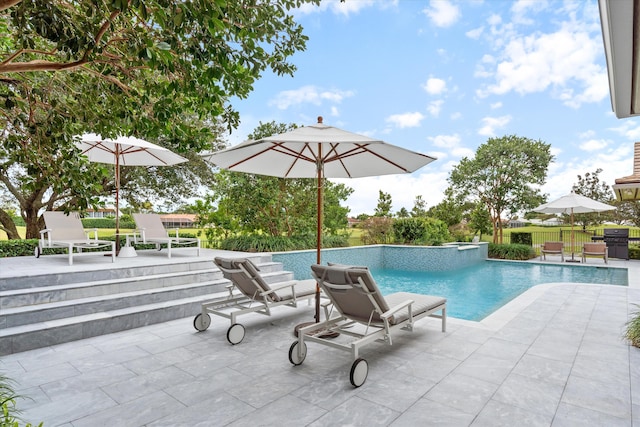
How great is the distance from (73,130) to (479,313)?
761 cm

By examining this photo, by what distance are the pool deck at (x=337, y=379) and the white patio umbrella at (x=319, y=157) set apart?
1.49 m

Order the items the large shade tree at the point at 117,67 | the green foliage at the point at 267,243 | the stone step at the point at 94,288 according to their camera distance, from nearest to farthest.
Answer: the large shade tree at the point at 117,67
the stone step at the point at 94,288
the green foliage at the point at 267,243

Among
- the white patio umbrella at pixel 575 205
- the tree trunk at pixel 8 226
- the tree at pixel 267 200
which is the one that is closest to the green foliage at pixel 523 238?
the white patio umbrella at pixel 575 205

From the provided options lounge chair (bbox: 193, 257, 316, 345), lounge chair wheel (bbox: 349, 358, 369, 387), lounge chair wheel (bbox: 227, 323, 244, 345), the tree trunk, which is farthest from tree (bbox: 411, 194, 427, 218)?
lounge chair wheel (bbox: 349, 358, 369, 387)

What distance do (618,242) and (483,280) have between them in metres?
8.04

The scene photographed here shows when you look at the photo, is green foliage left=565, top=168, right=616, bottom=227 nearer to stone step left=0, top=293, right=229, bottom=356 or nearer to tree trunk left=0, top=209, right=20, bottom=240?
stone step left=0, top=293, right=229, bottom=356

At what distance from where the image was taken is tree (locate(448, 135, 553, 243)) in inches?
699

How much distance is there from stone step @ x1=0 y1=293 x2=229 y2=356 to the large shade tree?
6.88 ft

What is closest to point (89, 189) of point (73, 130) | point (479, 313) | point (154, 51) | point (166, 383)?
point (73, 130)

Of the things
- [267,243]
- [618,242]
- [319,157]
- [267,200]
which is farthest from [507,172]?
[319,157]

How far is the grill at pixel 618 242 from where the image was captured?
14793 millimetres

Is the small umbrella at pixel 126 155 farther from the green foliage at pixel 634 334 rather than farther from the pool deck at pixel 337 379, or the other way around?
the green foliage at pixel 634 334

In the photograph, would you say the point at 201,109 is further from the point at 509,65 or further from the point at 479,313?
the point at 509,65

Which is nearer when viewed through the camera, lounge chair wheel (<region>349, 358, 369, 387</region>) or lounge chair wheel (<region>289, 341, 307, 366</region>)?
lounge chair wheel (<region>349, 358, 369, 387</region>)
